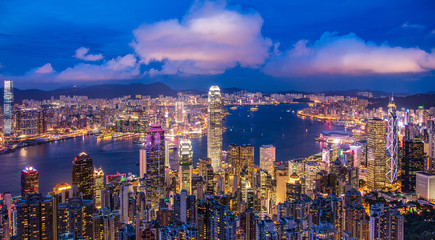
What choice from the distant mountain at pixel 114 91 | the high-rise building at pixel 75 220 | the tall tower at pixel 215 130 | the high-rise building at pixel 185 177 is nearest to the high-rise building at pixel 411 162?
the tall tower at pixel 215 130

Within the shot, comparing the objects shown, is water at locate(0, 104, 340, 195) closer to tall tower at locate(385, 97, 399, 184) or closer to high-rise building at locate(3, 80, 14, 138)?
high-rise building at locate(3, 80, 14, 138)

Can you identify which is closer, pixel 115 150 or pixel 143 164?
pixel 143 164

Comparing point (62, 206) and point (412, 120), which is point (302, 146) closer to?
point (412, 120)

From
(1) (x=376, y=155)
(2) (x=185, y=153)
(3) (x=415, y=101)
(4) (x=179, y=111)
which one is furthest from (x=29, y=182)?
(3) (x=415, y=101)

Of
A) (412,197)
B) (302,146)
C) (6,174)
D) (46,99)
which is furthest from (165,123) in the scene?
(412,197)

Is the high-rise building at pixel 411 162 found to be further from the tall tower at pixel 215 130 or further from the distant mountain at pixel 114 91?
the distant mountain at pixel 114 91

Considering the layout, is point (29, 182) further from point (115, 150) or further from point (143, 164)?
point (115, 150)

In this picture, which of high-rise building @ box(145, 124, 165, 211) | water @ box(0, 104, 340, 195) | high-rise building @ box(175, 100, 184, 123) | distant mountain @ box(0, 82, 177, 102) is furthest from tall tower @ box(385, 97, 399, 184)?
distant mountain @ box(0, 82, 177, 102)
